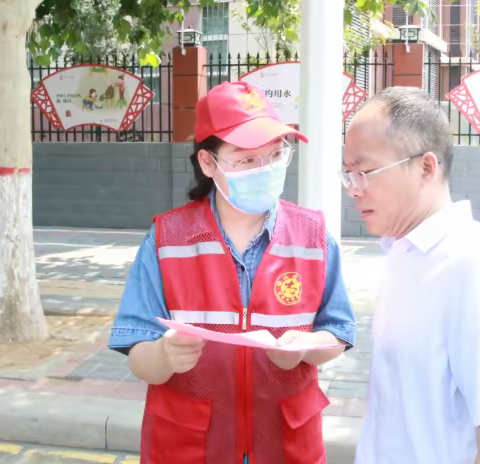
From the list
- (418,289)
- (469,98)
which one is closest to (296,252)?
(418,289)

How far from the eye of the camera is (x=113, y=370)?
5.19m

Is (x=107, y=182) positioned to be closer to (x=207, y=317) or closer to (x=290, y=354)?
(x=207, y=317)

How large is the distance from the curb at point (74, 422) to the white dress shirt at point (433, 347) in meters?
2.75

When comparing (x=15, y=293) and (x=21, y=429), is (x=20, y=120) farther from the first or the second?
(x=21, y=429)

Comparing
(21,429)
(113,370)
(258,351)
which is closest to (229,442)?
(258,351)

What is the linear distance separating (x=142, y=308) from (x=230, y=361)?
27cm

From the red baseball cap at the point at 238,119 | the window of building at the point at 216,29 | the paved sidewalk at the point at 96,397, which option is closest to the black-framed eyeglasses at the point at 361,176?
the red baseball cap at the point at 238,119

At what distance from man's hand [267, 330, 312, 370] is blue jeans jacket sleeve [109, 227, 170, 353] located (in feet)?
1.03

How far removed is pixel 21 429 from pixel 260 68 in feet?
28.1

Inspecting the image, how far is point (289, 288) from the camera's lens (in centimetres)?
212

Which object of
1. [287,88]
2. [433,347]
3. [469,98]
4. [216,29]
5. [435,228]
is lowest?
[433,347]

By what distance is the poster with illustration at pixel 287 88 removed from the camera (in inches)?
467

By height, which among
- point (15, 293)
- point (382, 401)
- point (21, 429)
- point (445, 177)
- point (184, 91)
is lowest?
point (21, 429)

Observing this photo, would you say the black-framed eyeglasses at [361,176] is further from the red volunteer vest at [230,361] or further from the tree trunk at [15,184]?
the tree trunk at [15,184]
